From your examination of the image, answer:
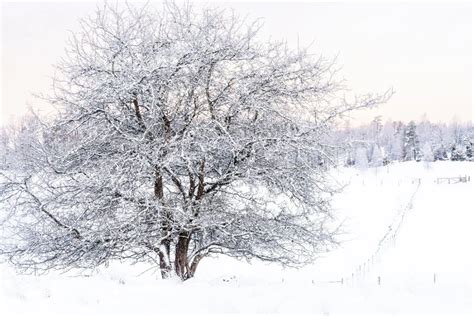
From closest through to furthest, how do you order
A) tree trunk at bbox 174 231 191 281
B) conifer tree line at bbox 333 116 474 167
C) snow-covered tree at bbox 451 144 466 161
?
1. tree trunk at bbox 174 231 191 281
2. conifer tree line at bbox 333 116 474 167
3. snow-covered tree at bbox 451 144 466 161

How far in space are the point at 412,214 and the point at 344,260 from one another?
15.1 m

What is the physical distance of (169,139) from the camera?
7.93 metres

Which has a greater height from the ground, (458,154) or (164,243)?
(458,154)

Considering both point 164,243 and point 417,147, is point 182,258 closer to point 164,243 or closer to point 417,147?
point 164,243

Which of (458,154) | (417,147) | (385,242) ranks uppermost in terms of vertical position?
(417,147)

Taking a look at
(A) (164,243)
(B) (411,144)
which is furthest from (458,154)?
(A) (164,243)

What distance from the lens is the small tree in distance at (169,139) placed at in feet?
25.2

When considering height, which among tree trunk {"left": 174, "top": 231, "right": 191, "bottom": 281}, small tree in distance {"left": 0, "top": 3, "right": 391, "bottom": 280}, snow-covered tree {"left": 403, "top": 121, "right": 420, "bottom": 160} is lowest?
tree trunk {"left": 174, "top": 231, "right": 191, "bottom": 281}

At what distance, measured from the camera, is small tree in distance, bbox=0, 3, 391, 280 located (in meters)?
7.67

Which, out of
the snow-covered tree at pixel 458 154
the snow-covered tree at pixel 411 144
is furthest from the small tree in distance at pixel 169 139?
the snow-covered tree at pixel 411 144

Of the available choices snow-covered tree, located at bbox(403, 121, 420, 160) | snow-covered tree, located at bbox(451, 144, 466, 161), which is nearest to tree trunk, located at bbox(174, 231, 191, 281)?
snow-covered tree, located at bbox(451, 144, 466, 161)

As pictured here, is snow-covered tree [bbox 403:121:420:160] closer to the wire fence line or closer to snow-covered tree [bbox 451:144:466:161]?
snow-covered tree [bbox 451:144:466:161]

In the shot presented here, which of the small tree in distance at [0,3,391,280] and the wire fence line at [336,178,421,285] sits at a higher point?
the small tree in distance at [0,3,391,280]

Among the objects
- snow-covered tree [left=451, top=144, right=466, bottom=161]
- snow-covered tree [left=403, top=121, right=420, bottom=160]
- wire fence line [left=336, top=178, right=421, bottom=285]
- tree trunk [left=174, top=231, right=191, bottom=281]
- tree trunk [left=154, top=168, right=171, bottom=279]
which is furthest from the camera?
snow-covered tree [left=403, top=121, right=420, bottom=160]
